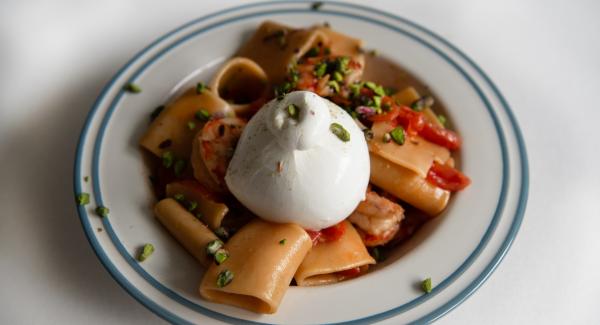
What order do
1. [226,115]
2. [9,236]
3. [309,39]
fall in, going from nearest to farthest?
[9,236], [226,115], [309,39]

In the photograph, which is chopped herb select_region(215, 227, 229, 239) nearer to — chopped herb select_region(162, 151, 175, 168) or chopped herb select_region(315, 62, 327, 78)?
chopped herb select_region(162, 151, 175, 168)

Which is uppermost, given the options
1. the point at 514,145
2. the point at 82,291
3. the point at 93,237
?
the point at 514,145

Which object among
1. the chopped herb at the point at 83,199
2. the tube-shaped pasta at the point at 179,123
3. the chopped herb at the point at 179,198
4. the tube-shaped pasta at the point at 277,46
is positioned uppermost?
the tube-shaped pasta at the point at 277,46

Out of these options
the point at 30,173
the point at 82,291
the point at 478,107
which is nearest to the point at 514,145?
the point at 478,107

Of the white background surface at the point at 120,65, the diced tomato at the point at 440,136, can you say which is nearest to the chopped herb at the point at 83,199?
the white background surface at the point at 120,65

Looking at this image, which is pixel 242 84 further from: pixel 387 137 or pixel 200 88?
pixel 387 137

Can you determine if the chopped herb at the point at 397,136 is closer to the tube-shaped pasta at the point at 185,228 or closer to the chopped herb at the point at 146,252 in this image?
the tube-shaped pasta at the point at 185,228

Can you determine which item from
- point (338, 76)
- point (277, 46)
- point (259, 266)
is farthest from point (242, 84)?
point (259, 266)

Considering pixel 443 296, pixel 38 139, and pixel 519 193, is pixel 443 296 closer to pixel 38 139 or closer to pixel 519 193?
pixel 519 193

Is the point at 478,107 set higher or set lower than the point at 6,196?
higher
